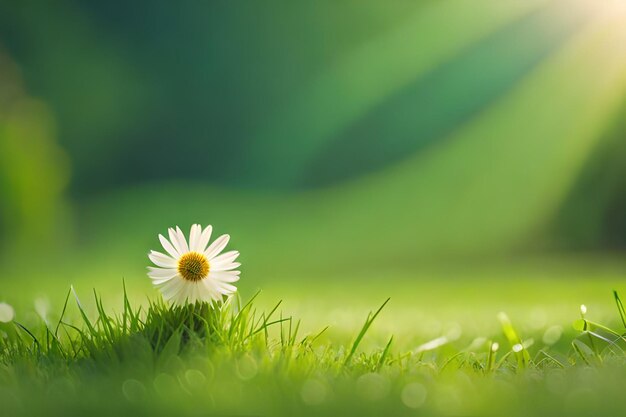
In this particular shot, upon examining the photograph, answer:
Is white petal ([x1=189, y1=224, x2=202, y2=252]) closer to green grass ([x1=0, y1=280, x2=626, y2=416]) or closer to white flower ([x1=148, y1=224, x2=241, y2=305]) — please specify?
white flower ([x1=148, y1=224, x2=241, y2=305])

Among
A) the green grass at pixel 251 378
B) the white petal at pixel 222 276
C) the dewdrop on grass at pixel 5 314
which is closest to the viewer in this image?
the green grass at pixel 251 378

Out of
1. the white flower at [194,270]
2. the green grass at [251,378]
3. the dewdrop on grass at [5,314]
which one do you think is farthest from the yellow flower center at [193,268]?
the dewdrop on grass at [5,314]

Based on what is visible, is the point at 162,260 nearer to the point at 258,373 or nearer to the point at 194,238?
the point at 194,238

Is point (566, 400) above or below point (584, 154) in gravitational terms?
below

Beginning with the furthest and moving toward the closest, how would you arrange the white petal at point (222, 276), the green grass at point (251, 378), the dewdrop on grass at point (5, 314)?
the dewdrop on grass at point (5, 314) < the white petal at point (222, 276) < the green grass at point (251, 378)

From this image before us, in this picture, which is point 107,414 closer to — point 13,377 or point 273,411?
point 273,411

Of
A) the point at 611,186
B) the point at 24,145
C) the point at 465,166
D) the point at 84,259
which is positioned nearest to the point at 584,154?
the point at 611,186

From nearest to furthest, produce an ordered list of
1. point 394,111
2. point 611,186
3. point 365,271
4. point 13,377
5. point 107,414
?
point 107,414, point 13,377, point 365,271, point 611,186, point 394,111

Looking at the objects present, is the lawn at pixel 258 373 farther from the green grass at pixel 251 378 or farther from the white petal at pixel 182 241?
the white petal at pixel 182 241
